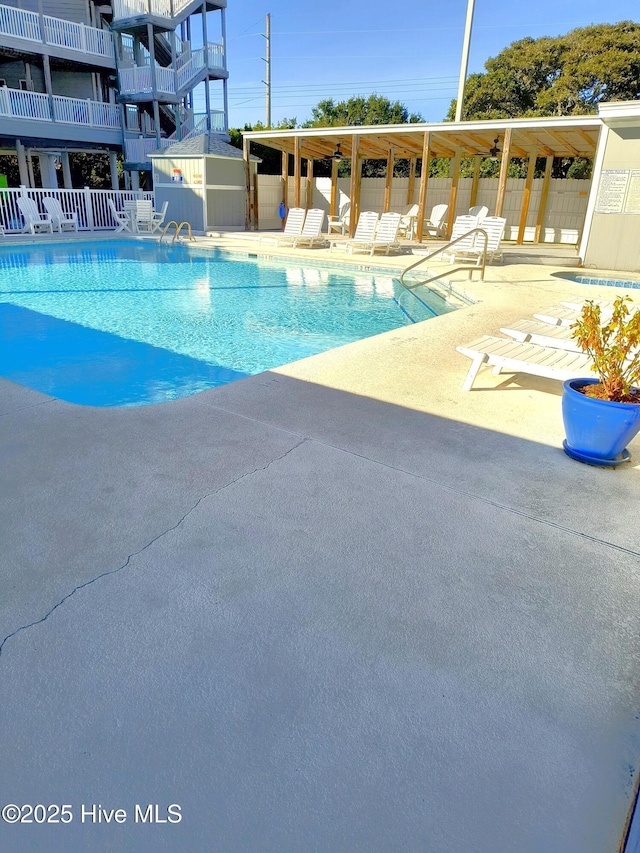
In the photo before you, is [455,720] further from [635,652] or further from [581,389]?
[581,389]

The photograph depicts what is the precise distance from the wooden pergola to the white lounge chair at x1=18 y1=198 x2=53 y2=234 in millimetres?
6069

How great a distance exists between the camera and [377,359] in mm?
5129

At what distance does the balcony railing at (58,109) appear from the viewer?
1788 cm

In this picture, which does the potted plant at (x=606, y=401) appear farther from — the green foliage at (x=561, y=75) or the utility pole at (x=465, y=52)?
the green foliage at (x=561, y=75)

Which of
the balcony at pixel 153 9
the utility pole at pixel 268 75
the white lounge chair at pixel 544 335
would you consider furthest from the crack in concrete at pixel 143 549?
the utility pole at pixel 268 75

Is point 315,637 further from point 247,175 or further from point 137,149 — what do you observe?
point 137,149

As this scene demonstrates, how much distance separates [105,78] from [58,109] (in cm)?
412

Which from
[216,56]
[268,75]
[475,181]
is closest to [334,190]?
[475,181]

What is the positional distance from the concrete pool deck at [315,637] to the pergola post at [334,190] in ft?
60.7

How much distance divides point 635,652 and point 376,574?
887 mm

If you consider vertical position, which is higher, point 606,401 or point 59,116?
point 59,116

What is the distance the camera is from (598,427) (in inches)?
121

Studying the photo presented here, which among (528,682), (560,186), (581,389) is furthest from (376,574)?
(560,186)

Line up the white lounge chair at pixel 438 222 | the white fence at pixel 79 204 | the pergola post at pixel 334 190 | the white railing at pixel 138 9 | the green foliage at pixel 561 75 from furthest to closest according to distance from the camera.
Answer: the green foliage at pixel 561 75 → the pergola post at pixel 334 190 → the white railing at pixel 138 9 → the white lounge chair at pixel 438 222 → the white fence at pixel 79 204
